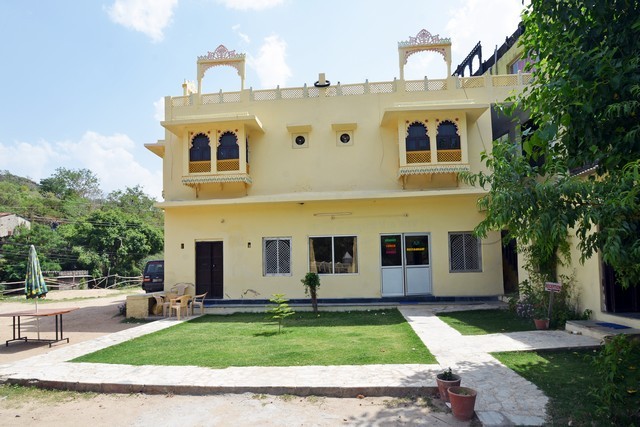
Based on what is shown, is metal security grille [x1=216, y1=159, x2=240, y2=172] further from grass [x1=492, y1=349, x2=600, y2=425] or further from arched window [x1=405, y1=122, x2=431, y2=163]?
grass [x1=492, y1=349, x2=600, y2=425]

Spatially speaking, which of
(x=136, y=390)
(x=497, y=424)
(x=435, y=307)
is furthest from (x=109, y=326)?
(x=497, y=424)

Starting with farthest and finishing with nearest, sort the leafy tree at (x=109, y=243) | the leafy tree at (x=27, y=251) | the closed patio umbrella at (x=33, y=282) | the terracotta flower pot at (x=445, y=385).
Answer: the leafy tree at (x=109, y=243), the leafy tree at (x=27, y=251), the closed patio umbrella at (x=33, y=282), the terracotta flower pot at (x=445, y=385)

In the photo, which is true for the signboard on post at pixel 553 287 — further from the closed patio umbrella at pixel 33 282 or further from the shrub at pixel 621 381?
the closed patio umbrella at pixel 33 282

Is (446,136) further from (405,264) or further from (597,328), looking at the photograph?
(597,328)

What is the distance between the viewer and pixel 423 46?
46.0 feet

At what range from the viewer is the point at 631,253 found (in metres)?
3.33

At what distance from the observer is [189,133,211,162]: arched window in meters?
13.8

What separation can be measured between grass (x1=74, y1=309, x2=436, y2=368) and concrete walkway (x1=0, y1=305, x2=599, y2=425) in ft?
1.21

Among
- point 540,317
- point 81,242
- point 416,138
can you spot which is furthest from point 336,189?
point 81,242

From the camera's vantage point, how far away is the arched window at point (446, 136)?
13148 mm

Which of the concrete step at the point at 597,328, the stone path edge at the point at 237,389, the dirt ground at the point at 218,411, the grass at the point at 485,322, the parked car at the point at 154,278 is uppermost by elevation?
the parked car at the point at 154,278

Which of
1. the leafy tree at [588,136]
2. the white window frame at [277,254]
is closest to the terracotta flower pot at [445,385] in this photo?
the leafy tree at [588,136]

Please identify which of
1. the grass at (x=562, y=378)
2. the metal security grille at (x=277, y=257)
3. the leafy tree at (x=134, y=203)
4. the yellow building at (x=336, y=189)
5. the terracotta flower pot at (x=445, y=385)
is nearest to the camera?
the grass at (x=562, y=378)

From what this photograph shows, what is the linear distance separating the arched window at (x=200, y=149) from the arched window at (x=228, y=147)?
427 mm
